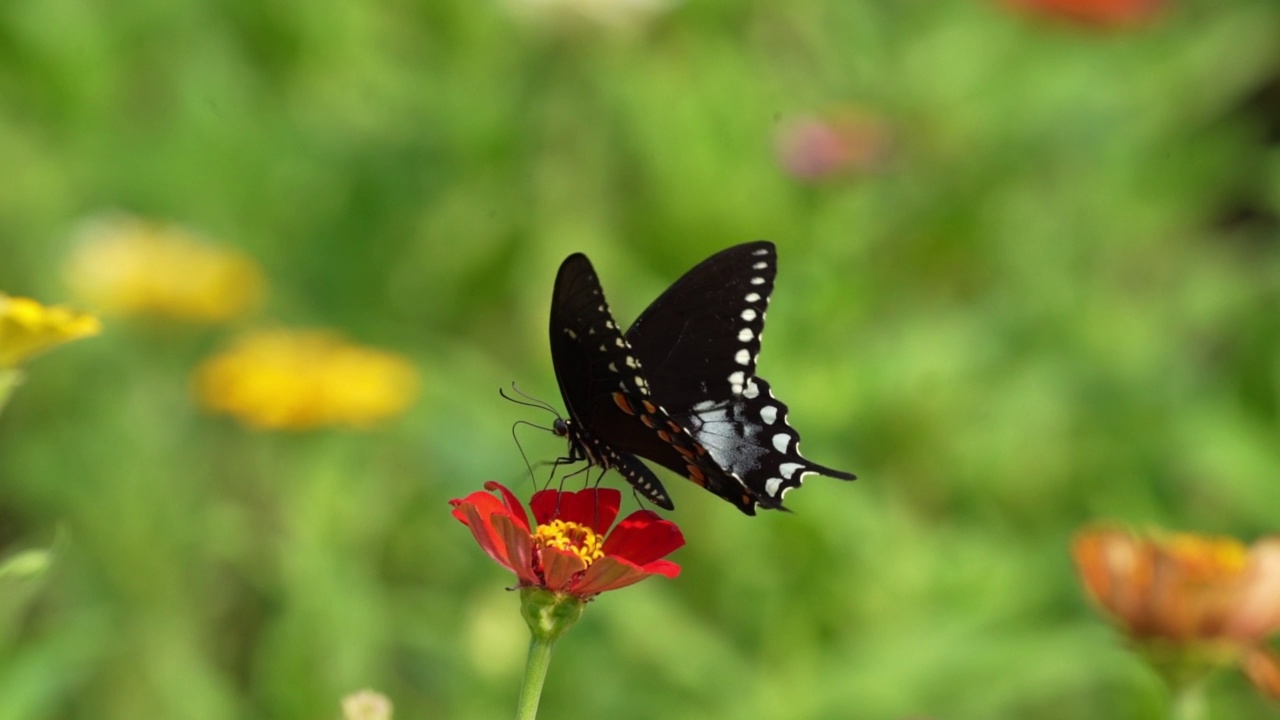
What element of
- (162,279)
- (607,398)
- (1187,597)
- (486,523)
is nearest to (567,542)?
(486,523)

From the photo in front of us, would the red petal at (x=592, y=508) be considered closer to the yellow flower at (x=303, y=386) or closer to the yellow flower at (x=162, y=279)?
the yellow flower at (x=303, y=386)

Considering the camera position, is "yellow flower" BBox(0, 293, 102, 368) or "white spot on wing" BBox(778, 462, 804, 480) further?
"white spot on wing" BBox(778, 462, 804, 480)

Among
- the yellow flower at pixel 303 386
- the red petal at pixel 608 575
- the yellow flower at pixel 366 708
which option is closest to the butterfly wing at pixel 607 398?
the red petal at pixel 608 575

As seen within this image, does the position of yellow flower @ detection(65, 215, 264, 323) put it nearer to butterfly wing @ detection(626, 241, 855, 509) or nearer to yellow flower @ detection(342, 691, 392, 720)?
butterfly wing @ detection(626, 241, 855, 509)

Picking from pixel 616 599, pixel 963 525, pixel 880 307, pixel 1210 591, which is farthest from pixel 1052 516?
pixel 1210 591

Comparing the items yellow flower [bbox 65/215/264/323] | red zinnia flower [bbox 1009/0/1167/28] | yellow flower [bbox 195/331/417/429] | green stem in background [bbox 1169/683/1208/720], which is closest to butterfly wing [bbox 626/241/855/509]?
green stem in background [bbox 1169/683/1208/720]

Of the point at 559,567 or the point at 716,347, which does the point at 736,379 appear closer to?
the point at 716,347
